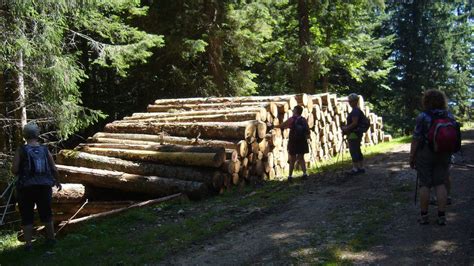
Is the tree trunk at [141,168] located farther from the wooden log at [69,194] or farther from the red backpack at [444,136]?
the red backpack at [444,136]

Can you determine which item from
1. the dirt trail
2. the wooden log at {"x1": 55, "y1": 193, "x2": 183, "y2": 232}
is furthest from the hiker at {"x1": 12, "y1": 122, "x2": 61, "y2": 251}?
the dirt trail

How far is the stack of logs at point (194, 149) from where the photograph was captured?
10641 millimetres

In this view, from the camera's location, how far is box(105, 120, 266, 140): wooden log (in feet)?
37.6

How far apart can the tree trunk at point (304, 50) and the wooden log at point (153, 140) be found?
1183cm

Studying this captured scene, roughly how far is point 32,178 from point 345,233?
4827mm

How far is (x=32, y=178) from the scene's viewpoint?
7223 millimetres

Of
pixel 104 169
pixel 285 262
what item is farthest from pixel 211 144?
pixel 285 262

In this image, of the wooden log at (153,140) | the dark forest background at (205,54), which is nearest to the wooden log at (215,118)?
the wooden log at (153,140)

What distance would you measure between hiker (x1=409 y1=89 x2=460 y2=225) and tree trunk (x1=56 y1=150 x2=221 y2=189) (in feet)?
15.7

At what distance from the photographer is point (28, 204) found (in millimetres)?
7340

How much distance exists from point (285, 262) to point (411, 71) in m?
27.8

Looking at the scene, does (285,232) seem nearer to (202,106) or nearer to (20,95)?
(202,106)

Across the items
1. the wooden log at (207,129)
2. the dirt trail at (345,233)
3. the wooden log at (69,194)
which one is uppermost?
the wooden log at (207,129)

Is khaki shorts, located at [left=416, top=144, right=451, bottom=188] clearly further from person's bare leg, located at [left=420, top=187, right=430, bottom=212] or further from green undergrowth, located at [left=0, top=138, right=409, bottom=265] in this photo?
green undergrowth, located at [left=0, top=138, right=409, bottom=265]
